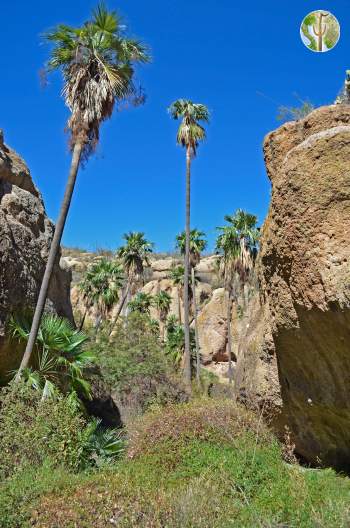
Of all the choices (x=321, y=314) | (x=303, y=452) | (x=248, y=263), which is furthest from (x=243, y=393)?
(x=248, y=263)

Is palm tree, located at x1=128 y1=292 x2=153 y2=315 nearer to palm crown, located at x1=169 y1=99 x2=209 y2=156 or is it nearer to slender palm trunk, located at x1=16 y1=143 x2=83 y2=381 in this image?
palm crown, located at x1=169 y1=99 x2=209 y2=156

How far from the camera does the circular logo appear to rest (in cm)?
845

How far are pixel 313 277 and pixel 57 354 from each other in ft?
28.9

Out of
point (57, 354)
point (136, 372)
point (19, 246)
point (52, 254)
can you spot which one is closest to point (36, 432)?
point (57, 354)

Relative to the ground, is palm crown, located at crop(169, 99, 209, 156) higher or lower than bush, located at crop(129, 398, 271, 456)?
higher

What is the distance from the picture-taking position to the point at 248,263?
35.3 metres

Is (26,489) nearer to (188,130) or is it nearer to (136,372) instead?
(136,372)

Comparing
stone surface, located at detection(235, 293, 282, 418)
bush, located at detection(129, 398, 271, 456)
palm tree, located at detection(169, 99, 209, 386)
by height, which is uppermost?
palm tree, located at detection(169, 99, 209, 386)

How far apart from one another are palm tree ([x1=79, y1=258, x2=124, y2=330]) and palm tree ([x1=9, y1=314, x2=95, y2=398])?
28.9 metres

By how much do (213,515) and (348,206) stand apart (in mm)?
4532

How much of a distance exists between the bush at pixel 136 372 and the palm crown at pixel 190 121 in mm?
11250

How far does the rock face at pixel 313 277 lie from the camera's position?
7.25 meters

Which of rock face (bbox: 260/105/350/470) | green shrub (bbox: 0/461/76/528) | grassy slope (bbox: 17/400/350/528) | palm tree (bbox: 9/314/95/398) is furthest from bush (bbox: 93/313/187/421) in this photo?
rock face (bbox: 260/105/350/470)

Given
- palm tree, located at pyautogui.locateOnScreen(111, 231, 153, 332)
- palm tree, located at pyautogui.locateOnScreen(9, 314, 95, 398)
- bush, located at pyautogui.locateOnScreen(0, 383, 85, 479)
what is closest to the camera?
bush, located at pyautogui.locateOnScreen(0, 383, 85, 479)
